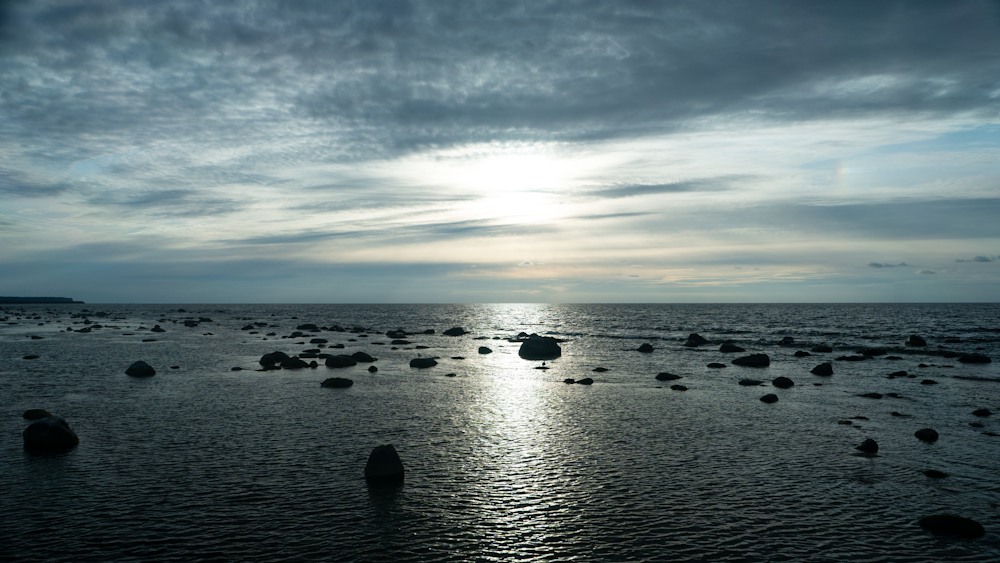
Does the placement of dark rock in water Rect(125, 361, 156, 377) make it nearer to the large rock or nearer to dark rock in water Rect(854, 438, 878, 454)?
dark rock in water Rect(854, 438, 878, 454)

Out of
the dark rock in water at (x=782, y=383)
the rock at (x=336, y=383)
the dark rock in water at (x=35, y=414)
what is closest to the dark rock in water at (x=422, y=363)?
the rock at (x=336, y=383)

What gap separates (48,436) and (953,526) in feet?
97.9

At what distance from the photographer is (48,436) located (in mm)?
20375

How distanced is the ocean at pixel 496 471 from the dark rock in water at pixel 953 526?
0.26m

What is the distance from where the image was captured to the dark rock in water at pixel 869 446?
21234 mm

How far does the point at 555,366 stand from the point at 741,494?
34961 mm

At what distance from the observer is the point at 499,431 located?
25016 mm

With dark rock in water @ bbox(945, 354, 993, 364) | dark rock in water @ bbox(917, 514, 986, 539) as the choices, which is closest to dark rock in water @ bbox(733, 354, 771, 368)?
dark rock in water @ bbox(945, 354, 993, 364)

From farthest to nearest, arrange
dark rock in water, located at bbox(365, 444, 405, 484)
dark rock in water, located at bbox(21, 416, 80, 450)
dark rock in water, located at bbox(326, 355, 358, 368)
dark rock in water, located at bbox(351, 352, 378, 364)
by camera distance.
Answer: dark rock in water, located at bbox(351, 352, 378, 364) → dark rock in water, located at bbox(326, 355, 358, 368) → dark rock in water, located at bbox(21, 416, 80, 450) → dark rock in water, located at bbox(365, 444, 405, 484)

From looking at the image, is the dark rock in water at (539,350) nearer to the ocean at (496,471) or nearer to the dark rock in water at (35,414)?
the ocean at (496,471)

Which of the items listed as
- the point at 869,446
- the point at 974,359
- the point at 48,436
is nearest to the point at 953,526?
the point at 869,446

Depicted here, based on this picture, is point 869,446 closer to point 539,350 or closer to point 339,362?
point 539,350

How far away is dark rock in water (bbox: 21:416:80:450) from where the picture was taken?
20.3 meters

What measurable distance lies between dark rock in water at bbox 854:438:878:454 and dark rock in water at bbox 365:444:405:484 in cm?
1815
